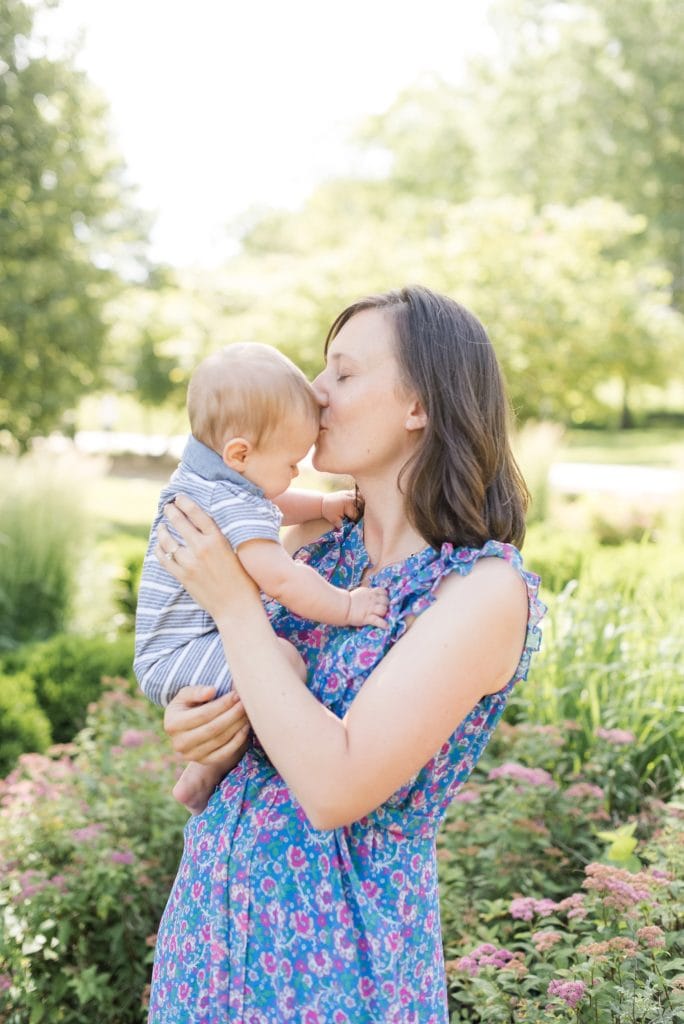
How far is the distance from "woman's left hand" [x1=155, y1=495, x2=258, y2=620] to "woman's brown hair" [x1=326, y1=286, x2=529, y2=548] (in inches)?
13.2

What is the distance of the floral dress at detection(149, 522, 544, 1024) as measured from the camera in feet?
5.19

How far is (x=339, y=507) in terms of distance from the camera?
2.12 meters

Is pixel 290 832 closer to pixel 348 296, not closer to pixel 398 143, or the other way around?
pixel 348 296

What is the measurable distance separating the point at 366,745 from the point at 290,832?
30 centimetres

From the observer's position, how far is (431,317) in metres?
1.74

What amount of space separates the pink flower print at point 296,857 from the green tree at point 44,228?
41.1 feet

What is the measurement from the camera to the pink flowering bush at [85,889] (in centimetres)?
275

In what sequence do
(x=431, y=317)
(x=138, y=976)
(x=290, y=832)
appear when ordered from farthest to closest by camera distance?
(x=138, y=976) < (x=431, y=317) < (x=290, y=832)

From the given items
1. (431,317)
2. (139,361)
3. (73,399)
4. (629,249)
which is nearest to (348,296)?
(73,399)

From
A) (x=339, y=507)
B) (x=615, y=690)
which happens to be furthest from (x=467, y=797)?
(x=339, y=507)

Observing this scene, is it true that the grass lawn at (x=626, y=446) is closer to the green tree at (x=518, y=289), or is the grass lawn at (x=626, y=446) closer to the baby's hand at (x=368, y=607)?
the green tree at (x=518, y=289)

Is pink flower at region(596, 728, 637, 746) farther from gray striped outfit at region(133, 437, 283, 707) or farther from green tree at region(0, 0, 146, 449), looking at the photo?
green tree at region(0, 0, 146, 449)

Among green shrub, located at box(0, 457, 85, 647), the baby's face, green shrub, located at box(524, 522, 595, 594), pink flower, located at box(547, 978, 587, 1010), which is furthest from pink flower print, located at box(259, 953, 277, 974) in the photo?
green shrub, located at box(0, 457, 85, 647)

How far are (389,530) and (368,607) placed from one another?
24cm
